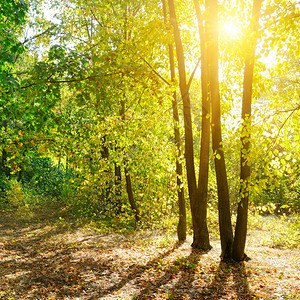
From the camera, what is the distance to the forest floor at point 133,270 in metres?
5.02

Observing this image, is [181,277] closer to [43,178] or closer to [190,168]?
[190,168]

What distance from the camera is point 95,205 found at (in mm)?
13867

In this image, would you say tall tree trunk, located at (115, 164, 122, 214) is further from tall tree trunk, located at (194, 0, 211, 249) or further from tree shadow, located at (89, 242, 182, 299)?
tall tree trunk, located at (194, 0, 211, 249)

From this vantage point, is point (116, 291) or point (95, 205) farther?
point (95, 205)

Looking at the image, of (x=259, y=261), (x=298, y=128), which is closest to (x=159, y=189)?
(x=259, y=261)

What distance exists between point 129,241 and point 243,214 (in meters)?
4.10

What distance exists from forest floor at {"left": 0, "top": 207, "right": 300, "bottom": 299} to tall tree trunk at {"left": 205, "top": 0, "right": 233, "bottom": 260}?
619 millimetres

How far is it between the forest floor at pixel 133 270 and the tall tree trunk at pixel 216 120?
62 cm

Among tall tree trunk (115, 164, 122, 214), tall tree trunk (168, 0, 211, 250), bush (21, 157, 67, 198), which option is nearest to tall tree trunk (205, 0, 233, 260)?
tall tree trunk (168, 0, 211, 250)

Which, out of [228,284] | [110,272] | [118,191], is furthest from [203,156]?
[118,191]

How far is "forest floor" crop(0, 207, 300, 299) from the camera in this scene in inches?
198

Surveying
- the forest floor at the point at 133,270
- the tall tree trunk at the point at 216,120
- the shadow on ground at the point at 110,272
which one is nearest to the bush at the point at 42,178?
the forest floor at the point at 133,270

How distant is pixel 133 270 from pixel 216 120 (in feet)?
11.3

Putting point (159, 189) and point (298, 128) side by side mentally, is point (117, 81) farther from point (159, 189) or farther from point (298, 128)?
point (159, 189)
